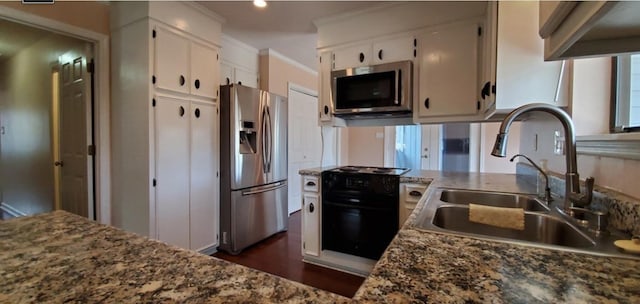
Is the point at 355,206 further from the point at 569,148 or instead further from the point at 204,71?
the point at 204,71

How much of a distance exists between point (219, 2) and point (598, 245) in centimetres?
289

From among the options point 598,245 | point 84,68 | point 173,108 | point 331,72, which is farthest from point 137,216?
point 598,245

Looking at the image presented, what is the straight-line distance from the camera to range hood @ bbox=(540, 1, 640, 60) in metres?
0.51

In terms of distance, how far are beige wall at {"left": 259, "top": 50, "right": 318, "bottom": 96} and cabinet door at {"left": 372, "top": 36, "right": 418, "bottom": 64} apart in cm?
170

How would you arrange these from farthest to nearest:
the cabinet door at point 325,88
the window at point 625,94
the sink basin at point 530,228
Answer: the cabinet door at point 325,88, the window at point 625,94, the sink basin at point 530,228

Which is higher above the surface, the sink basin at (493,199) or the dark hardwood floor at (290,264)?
the sink basin at (493,199)

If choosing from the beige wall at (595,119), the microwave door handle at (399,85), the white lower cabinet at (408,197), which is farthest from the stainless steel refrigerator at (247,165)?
the beige wall at (595,119)

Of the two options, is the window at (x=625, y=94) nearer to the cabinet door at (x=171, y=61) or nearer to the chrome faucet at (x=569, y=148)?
the chrome faucet at (x=569, y=148)

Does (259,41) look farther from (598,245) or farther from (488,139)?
(488,139)

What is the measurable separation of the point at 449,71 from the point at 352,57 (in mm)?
892

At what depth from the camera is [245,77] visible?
3561mm

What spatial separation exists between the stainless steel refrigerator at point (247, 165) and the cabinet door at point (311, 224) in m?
0.72

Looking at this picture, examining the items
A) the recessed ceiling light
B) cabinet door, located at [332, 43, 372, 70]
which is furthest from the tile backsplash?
the recessed ceiling light

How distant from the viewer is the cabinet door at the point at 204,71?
2.59m
